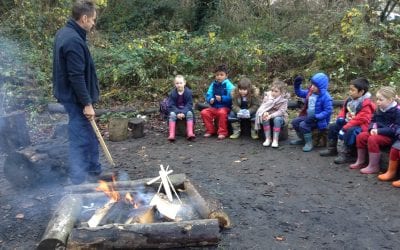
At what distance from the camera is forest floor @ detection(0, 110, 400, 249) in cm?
431

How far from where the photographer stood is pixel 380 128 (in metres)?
6.02

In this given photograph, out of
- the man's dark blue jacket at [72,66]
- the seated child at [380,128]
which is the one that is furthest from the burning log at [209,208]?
the seated child at [380,128]

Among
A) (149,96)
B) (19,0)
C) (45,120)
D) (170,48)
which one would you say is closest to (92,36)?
(19,0)

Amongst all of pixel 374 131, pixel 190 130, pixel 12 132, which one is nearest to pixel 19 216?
pixel 12 132

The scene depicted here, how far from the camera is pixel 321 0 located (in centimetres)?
1510

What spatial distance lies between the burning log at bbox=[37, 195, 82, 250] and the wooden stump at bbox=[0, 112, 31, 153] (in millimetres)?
3134

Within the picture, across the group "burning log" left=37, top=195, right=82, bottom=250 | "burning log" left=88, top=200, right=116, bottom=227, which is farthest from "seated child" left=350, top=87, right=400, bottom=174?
"burning log" left=37, top=195, right=82, bottom=250

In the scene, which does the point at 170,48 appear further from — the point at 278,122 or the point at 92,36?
the point at 278,122

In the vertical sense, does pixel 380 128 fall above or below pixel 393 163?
above

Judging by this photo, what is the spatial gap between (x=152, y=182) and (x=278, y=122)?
3.23 metres

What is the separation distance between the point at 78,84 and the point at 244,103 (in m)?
3.85

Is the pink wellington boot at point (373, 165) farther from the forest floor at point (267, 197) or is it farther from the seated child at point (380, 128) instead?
the forest floor at point (267, 197)

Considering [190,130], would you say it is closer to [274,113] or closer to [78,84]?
[274,113]

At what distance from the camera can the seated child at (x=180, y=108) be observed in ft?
27.0
